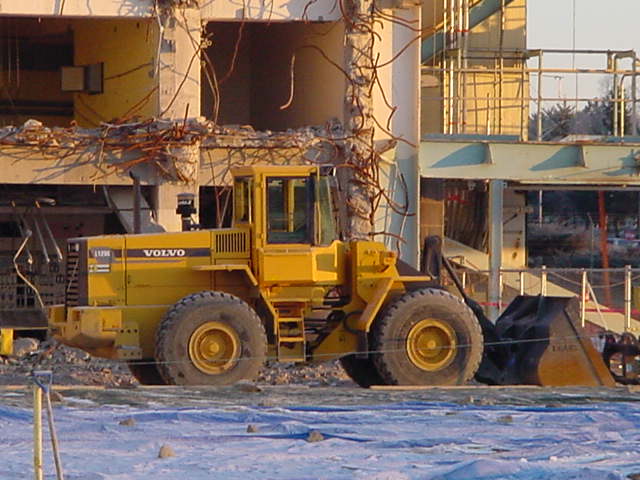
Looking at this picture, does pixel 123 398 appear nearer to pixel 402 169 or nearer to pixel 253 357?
pixel 253 357

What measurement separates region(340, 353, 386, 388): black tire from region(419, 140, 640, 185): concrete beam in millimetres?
7884

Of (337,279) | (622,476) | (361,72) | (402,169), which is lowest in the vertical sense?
(622,476)

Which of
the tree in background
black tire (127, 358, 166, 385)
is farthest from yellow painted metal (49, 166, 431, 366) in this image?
the tree in background

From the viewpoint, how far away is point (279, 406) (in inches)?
583

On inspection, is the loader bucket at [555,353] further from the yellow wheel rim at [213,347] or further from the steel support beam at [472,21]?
the steel support beam at [472,21]

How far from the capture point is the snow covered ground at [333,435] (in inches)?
425

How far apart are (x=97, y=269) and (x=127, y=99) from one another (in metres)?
9.36

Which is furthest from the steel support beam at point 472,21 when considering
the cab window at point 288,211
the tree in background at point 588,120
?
the tree in background at point 588,120

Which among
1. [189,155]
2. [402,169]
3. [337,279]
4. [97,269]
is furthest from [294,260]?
[402,169]

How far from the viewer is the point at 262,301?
18.3 metres

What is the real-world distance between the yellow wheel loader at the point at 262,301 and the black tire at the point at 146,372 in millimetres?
19

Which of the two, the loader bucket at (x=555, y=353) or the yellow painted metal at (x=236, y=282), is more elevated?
the yellow painted metal at (x=236, y=282)

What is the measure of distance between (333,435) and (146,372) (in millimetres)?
6449

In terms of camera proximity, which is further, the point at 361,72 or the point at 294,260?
the point at 361,72
